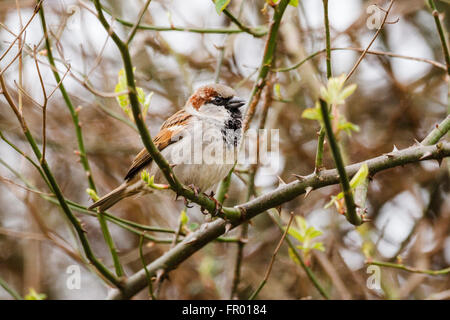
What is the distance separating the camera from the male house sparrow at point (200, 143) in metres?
2.45

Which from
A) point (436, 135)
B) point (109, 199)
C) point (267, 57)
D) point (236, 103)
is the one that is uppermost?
point (236, 103)

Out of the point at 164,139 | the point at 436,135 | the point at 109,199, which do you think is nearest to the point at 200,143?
the point at 164,139

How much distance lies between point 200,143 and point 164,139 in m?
0.28

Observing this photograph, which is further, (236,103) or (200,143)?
(236,103)

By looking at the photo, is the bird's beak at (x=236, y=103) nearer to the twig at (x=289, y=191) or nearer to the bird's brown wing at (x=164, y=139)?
the bird's brown wing at (x=164, y=139)

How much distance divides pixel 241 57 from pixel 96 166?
140 centimetres

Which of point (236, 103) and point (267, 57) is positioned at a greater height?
point (236, 103)

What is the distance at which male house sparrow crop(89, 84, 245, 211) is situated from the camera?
96.5 inches

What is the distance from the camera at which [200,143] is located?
252cm

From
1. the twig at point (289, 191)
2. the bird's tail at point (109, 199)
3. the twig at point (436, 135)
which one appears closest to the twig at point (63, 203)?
the twig at point (289, 191)

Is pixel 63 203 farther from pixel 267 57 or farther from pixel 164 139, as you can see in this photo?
pixel 267 57

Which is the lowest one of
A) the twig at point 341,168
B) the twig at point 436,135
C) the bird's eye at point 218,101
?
the twig at point 341,168

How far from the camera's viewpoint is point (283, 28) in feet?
11.8
